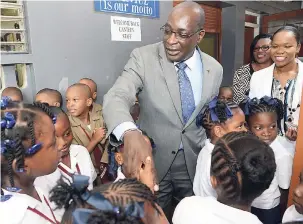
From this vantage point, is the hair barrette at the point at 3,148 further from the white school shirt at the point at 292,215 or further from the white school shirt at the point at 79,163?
the white school shirt at the point at 292,215

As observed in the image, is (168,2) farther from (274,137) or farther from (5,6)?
(274,137)

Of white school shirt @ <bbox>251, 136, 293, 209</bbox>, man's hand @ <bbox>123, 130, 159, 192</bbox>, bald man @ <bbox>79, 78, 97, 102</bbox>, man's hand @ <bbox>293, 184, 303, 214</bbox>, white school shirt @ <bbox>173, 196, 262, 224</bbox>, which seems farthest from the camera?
bald man @ <bbox>79, 78, 97, 102</bbox>

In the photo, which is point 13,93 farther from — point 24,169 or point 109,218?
point 109,218

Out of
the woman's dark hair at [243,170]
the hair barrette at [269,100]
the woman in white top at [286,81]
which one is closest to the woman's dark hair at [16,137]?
the woman's dark hair at [243,170]

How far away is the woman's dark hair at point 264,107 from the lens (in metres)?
1.89

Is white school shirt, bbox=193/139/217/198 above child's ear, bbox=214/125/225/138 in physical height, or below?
below

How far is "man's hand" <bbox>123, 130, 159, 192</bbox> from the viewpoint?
100 cm

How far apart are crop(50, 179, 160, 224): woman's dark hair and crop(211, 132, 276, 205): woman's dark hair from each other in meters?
0.41

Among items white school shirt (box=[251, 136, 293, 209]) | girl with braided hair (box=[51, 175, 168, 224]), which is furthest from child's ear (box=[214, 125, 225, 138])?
girl with braided hair (box=[51, 175, 168, 224])

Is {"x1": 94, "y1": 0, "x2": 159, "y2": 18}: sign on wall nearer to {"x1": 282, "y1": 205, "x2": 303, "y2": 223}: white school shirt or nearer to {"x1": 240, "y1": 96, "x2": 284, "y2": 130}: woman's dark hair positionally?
{"x1": 240, "y1": 96, "x2": 284, "y2": 130}: woman's dark hair

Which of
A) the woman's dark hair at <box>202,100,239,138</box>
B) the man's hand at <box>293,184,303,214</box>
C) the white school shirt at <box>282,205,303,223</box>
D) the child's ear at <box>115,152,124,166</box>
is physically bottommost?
the white school shirt at <box>282,205,303,223</box>

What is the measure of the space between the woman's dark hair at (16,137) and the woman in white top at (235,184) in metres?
0.65

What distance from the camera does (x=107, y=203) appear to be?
807 mm

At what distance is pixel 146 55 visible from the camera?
1.76 m
